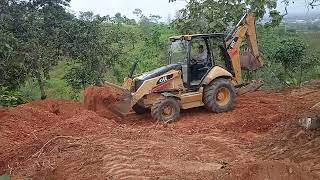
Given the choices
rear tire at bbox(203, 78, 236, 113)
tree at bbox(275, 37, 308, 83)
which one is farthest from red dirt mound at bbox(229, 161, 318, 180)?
tree at bbox(275, 37, 308, 83)

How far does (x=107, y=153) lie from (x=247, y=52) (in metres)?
6.53

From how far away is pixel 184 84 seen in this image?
36.6 ft

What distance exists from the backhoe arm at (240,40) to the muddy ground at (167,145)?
42.2 inches

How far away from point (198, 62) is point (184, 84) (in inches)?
25.7

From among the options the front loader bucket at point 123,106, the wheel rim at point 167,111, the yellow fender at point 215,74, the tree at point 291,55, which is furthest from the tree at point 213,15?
the wheel rim at point 167,111

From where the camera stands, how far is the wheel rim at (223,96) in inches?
442

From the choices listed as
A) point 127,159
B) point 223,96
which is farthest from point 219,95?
point 127,159

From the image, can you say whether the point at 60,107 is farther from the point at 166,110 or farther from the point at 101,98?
the point at 166,110

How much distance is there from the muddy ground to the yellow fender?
0.87 meters

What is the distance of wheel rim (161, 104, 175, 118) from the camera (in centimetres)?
1062

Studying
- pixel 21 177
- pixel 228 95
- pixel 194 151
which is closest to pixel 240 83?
pixel 228 95

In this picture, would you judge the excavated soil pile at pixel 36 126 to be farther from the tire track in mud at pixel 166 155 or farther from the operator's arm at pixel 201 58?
the operator's arm at pixel 201 58

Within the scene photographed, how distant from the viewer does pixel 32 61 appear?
1554cm

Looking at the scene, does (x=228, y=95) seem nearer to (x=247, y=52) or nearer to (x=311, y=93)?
(x=247, y=52)
